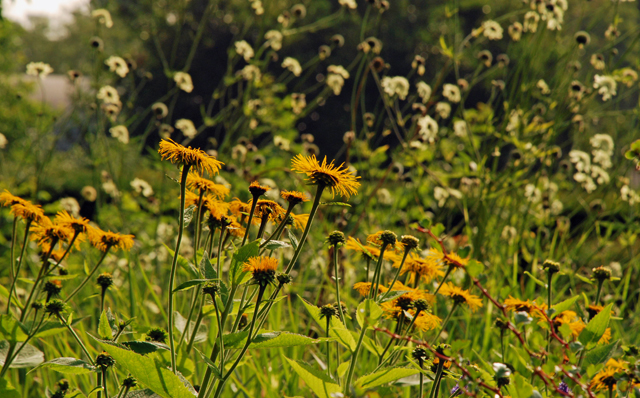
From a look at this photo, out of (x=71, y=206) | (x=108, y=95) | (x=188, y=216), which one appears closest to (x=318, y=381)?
(x=188, y=216)

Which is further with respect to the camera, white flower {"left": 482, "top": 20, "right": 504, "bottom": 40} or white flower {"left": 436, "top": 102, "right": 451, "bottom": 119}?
white flower {"left": 436, "top": 102, "right": 451, "bottom": 119}

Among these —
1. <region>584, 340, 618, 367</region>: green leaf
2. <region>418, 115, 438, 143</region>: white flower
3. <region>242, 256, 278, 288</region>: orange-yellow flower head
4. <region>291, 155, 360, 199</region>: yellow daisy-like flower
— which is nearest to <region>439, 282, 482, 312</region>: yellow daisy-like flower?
<region>584, 340, 618, 367</region>: green leaf

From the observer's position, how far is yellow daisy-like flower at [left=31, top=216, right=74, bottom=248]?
154 centimetres

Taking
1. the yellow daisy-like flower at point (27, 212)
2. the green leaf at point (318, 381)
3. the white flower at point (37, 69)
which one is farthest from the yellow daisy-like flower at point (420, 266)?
the white flower at point (37, 69)

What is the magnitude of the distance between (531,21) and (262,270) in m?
3.26

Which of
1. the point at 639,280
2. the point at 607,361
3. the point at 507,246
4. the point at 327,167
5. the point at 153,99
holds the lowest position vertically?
the point at 639,280

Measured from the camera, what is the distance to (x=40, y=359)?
154 centimetres

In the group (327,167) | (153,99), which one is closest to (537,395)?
(327,167)

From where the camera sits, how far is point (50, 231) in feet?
5.11

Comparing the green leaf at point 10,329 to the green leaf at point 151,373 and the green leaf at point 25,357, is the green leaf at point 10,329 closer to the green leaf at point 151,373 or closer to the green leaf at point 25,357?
the green leaf at point 25,357

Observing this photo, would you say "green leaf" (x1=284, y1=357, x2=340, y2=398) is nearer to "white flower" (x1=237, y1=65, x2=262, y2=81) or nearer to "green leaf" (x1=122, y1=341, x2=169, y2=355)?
"green leaf" (x1=122, y1=341, x2=169, y2=355)

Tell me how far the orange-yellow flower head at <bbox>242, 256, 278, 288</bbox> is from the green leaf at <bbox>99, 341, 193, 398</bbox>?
10.7 inches

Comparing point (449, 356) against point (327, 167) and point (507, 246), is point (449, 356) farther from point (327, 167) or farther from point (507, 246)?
point (507, 246)

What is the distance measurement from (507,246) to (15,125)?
10.4m
